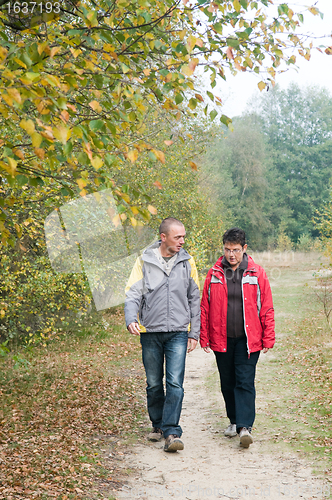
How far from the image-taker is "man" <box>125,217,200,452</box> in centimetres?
496

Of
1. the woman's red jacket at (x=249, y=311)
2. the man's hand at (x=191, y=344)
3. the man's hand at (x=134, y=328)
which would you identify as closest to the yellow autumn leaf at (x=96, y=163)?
the man's hand at (x=134, y=328)

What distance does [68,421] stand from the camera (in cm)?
590

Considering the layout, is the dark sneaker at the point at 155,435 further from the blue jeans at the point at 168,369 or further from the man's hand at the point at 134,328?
the man's hand at the point at 134,328

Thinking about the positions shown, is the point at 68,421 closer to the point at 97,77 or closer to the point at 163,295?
the point at 163,295

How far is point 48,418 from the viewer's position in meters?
6.01

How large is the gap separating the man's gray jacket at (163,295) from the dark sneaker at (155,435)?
4.09 ft

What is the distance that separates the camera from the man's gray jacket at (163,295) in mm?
4953

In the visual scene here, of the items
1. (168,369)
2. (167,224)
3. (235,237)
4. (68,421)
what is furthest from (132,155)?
(68,421)

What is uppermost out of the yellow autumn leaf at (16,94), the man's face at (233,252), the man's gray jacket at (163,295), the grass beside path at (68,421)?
the yellow autumn leaf at (16,94)

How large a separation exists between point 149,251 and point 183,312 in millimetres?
757

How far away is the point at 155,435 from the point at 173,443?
1.85 ft

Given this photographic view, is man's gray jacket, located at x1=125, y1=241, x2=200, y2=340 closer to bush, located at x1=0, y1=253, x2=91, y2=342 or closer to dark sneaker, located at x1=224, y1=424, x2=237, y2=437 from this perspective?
dark sneaker, located at x1=224, y1=424, x2=237, y2=437

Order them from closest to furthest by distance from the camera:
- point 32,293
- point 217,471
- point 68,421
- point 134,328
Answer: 1. point 217,471
2. point 134,328
3. point 68,421
4. point 32,293

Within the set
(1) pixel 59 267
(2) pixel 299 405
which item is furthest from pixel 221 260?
(1) pixel 59 267
